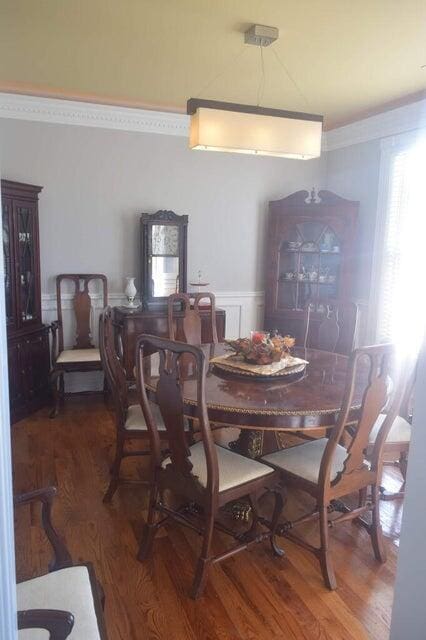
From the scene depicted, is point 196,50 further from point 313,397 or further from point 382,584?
point 382,584

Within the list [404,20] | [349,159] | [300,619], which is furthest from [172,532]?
[349,159]

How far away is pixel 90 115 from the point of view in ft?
13.8

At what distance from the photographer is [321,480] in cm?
207

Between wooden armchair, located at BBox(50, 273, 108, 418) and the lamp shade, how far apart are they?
2.03m

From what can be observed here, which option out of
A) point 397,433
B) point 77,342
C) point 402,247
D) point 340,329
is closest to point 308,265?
point 402,247

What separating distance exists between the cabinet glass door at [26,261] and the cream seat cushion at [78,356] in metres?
0.40

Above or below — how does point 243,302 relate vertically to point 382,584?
above

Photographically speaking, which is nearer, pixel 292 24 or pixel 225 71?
pixel 292 24

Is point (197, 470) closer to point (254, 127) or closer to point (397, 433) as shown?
point (397, 433)

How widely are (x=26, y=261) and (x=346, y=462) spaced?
3.05 meters

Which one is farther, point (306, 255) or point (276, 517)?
point (306, 255)

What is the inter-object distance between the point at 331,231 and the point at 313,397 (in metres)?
2.74

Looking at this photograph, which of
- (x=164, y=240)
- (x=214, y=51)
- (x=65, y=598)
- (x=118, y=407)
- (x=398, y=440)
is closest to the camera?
(x=65, y=598)

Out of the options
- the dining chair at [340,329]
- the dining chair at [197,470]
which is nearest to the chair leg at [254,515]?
the dining chair at [197,470]
